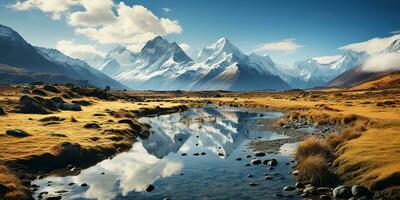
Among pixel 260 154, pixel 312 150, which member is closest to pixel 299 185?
pixel 312 150

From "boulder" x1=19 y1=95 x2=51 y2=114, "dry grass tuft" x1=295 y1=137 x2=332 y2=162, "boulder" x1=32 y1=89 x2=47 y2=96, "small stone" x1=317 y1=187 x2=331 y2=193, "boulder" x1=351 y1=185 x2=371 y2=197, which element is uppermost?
"boulder" x1=32 y1=89 x2=47 y2=96

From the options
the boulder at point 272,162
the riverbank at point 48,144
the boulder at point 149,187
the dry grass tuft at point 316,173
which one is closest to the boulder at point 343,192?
the dry grass tuft at point 316,173

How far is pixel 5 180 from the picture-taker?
3481cm

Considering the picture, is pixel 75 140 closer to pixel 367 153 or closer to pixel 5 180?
pixel 5 180

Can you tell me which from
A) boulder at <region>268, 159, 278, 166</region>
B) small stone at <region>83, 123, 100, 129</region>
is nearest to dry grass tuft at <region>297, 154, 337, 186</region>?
boulder at <region>268, 159, 278, 166</region>

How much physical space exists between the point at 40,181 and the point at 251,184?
827 inches

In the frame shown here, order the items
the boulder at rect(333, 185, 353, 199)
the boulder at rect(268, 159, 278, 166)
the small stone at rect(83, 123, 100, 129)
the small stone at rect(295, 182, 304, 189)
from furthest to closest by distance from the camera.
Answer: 1. the small stone at rect(83, 123, 100, 129)
2. the boulder at rect(268, 159, 278, 166)
3. the small stone at rect(295, 182, 304, 189)
4. the boulder at rect(333, 185, 353, 199)

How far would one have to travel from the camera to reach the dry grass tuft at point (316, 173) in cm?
3447

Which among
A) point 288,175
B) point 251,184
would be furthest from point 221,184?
point 288,175

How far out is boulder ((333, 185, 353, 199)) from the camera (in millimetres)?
30470

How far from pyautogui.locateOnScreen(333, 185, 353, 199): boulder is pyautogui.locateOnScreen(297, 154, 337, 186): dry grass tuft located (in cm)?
297

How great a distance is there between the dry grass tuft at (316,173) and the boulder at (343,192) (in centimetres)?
297

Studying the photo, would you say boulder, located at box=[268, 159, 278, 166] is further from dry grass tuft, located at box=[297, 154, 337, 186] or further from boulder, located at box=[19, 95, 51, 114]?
boulder, located at box=[19, 95, 51, 114]

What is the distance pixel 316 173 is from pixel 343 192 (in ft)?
→ 15.1
